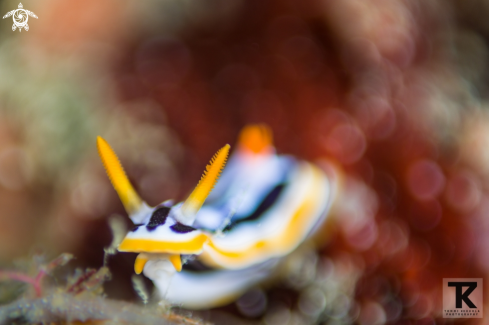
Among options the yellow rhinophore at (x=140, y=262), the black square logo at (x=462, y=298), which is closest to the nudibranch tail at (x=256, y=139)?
the yellow rhinophore at (x=140, y=262)

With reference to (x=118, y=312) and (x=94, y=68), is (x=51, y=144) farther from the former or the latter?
(x=118, y=312)

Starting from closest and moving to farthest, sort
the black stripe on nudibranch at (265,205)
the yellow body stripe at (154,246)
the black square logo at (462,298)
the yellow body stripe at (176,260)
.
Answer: the yellow body stripe at (154,246) < the yellow body stripe at (176,260) < the black square logo at (462,298) < the black stripe on nudibranch at (265,205)

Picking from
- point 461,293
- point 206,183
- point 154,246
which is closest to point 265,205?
point 206,183

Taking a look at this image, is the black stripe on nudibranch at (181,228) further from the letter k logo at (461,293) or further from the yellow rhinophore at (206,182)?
the letter k logo at (461,293)

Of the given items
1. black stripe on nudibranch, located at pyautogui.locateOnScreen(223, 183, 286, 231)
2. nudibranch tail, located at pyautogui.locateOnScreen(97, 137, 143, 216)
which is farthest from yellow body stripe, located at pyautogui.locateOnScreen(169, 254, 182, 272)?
black stripe on nudibranch, located at pyautogui.locateOnScreen(223, 183, 286, 231)

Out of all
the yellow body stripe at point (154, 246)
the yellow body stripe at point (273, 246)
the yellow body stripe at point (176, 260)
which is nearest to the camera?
the yellow body stripe at point (154, 246)

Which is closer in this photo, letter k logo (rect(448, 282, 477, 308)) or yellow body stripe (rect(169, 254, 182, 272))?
yellow body stripe (rect(169, 254, 182, 272))

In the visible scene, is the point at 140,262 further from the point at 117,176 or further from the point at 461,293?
the point at 461,293

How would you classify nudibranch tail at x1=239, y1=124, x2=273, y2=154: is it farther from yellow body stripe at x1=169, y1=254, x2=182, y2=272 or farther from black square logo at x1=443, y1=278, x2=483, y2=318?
black square logo at x1=443, y1=278, x2=483, y2=318
